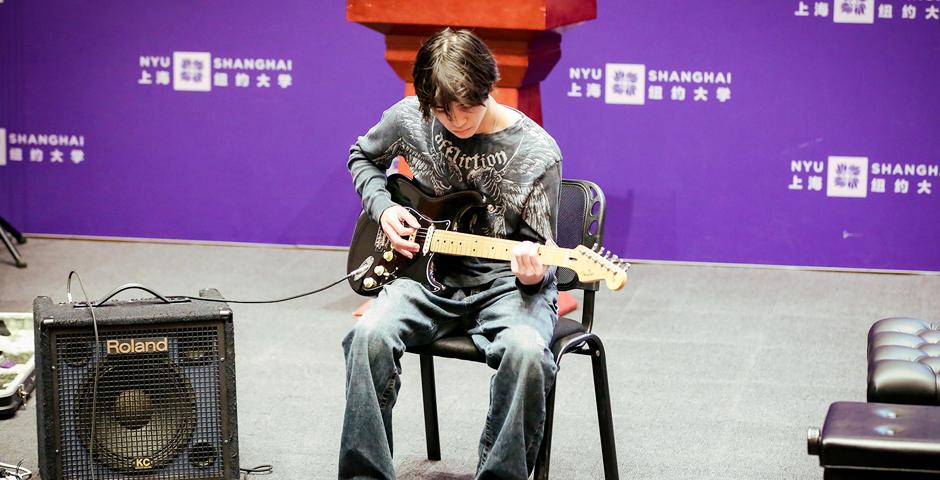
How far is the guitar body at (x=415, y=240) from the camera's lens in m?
2.85

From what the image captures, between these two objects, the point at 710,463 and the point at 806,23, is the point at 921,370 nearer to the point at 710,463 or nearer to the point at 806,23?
the point at 710,463

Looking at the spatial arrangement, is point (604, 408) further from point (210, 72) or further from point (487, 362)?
point (210, 72)

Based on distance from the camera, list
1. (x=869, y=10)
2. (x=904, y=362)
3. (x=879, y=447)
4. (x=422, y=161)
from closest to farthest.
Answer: (x=879, y=447), (x=904, y=362), (x=422, y=161), (x=869, y=10)

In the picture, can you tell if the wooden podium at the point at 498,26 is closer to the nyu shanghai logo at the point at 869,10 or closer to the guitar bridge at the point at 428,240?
the nyu shanghai logo at the point at 869,10

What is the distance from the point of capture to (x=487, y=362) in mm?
2697

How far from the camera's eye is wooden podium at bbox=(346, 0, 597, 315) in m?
4.38

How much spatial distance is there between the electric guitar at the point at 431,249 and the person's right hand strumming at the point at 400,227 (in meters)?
0.02

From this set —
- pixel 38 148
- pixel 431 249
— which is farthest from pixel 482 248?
pixel 38 148

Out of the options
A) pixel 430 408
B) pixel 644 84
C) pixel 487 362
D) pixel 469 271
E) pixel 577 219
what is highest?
pixel 644 84

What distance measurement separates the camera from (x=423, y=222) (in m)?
2.87

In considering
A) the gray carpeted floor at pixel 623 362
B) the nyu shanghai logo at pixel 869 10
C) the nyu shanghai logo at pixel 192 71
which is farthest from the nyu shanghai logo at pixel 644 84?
the nyu shanghai logo at pixel 192 71

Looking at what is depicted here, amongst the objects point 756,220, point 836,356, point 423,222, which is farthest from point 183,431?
point 756,220

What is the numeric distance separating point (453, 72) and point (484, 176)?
Result: 31cm

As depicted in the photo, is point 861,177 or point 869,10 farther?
point 861,177
